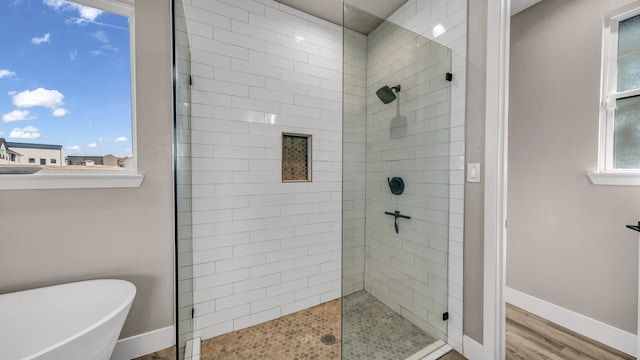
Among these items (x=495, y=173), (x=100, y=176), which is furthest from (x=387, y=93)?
(x=100, y=176)

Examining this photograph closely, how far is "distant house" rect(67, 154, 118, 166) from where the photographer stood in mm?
1569

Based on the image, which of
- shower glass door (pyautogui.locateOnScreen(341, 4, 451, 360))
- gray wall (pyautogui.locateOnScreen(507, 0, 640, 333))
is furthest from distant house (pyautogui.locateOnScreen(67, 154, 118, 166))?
gray wall (pyautogui.locateOnScreen(507, 0, 640, 333))

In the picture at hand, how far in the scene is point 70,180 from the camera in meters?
1.45

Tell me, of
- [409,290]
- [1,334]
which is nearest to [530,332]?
[409,290]

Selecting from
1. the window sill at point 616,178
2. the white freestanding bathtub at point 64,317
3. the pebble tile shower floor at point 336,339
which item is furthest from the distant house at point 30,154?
the window sill at point 616,178

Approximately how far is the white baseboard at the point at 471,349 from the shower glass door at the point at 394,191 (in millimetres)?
138

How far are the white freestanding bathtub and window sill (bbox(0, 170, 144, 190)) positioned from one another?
0.56 m

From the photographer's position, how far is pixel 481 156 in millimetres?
1534

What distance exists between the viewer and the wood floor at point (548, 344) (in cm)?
164

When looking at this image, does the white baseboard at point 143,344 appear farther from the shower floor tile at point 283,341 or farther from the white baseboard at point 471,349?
the white baseboard at point 471,349

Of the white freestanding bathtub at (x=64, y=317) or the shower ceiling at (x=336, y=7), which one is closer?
the white freestanding bathtub at (x=64, y=317)

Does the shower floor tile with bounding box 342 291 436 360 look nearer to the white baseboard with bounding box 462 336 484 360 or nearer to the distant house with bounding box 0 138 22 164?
the white baseboard with bounding box 462 336 484 360

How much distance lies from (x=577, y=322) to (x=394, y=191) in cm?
175

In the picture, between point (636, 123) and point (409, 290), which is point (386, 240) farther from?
point (636, 123)
